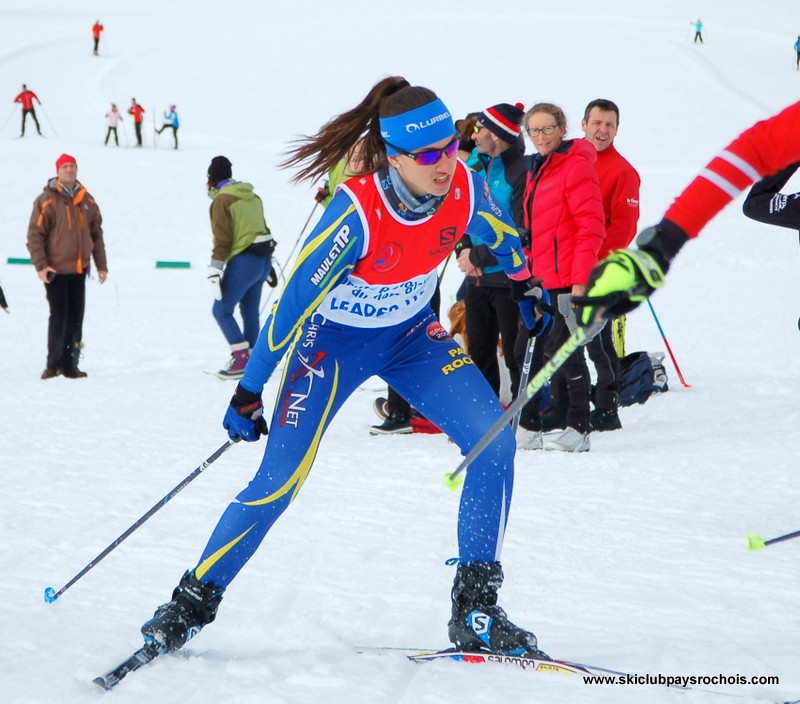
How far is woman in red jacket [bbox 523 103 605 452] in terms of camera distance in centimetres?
531

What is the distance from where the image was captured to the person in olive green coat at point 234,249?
8.10 metres

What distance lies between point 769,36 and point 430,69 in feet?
56.0

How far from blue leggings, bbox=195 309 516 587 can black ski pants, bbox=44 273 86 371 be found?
19.4ft

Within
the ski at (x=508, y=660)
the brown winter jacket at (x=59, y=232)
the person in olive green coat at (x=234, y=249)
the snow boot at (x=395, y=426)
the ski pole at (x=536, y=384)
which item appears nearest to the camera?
the ski pole at (x=536, y=384)

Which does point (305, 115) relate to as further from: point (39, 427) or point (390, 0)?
point (390, 0)

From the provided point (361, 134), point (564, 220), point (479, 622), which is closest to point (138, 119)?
point (564, 220)

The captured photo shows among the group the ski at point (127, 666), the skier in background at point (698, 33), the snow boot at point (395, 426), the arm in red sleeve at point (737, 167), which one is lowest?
the snow boot at point (395, 426)

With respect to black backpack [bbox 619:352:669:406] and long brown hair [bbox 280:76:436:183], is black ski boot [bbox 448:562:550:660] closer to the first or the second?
long brown hair [bbox 280:76:436:183]

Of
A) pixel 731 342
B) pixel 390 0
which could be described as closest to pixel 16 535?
pixel 731 342

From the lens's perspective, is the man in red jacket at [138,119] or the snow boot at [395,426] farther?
the man in red jacket at [138,119]

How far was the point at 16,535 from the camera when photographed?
14.1 ft

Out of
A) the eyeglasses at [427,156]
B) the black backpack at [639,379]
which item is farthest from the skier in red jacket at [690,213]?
the black backpack at [639,379]

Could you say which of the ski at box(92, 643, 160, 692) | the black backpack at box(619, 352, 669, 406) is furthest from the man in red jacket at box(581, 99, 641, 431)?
the ski at box(92, 643, 160, 692)

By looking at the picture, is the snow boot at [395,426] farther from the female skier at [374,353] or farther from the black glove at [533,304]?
the female skier at [374,353]
